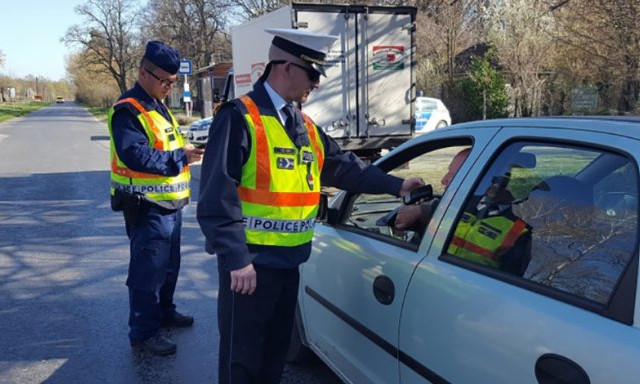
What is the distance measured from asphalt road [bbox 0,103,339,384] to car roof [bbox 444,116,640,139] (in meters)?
2.10

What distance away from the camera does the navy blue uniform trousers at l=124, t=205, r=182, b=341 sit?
12.2ft

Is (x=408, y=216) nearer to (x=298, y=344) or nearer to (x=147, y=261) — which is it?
(x=298, y=344)

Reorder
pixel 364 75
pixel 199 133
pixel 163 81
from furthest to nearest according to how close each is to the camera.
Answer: pixel 199 133, pixel 364 75, pixel 163 81

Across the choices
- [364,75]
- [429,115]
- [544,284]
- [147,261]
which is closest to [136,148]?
[147,261]

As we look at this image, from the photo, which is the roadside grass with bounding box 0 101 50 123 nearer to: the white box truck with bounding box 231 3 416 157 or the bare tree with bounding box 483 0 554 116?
the bare tree with bounding box 483 0 554 116

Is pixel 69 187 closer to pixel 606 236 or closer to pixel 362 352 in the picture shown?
pixel 362 352

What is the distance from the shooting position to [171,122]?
3.89m

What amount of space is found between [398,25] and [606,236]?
28.5 feet

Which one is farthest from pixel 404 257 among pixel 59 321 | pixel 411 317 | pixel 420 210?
pixel 59 321

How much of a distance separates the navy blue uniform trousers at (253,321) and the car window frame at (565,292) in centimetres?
74

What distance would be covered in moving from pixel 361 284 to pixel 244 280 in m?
0.60

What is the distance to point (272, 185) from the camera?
2.35 m

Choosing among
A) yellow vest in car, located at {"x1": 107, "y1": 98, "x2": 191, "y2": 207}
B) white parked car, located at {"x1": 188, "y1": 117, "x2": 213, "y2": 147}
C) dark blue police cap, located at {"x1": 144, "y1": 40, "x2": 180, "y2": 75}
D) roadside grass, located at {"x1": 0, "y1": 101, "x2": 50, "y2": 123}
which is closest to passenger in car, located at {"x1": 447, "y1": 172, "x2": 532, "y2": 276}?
yellow vest in car, located at {"x1": 107, "y1": 98, "x2": 191, "y2": 207}

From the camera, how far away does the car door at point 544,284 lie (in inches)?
61.0
